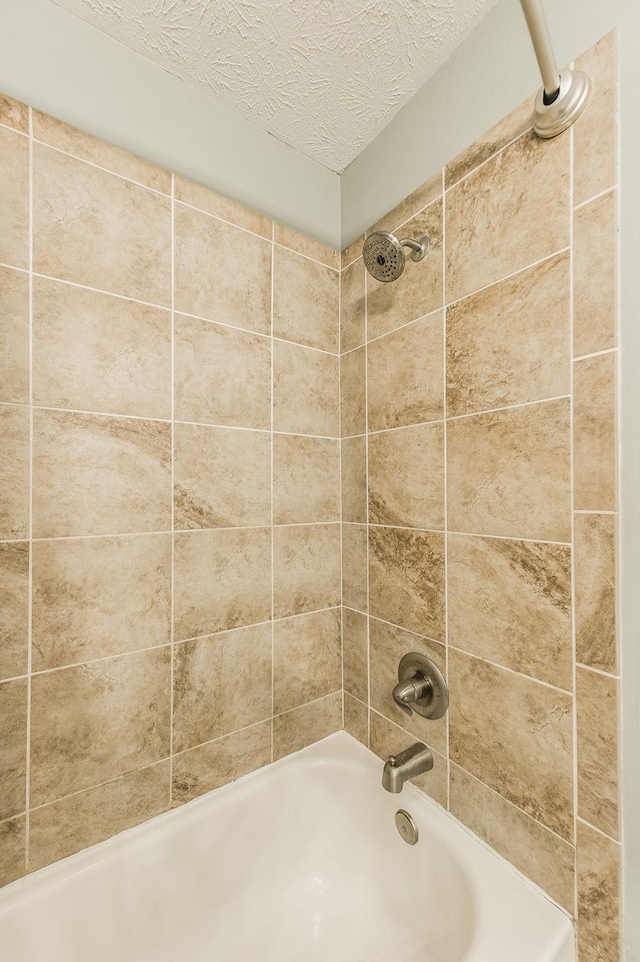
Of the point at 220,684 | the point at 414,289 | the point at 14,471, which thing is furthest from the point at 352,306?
the point at 220,684

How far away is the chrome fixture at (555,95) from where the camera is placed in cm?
70

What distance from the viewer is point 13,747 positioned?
2.81ft

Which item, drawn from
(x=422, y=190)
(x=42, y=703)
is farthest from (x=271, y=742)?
(x=422, y=190)

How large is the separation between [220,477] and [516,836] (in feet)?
3.31

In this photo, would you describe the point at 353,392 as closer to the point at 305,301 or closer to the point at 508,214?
the point at 305,301

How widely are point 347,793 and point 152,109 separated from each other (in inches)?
72.1

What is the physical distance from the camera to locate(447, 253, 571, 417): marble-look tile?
2.61ft

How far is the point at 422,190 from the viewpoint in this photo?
1.08 meters

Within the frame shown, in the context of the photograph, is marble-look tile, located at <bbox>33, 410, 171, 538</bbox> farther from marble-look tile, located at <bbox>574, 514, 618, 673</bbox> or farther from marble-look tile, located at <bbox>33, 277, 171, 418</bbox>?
marble-look tile, located at <bbox>574, 514, 618, 673</bbox>

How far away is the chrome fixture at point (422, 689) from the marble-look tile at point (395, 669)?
0.7 inches

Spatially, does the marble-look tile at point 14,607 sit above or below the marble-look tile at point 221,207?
below

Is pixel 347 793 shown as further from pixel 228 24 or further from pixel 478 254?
pixel 228 24

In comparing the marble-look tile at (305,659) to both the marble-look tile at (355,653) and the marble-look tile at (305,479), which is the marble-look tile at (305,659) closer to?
the marble-look tile at (355,653)

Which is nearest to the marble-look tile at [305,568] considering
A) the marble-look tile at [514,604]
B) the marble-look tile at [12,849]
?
the marble-look tile at [514,604]
